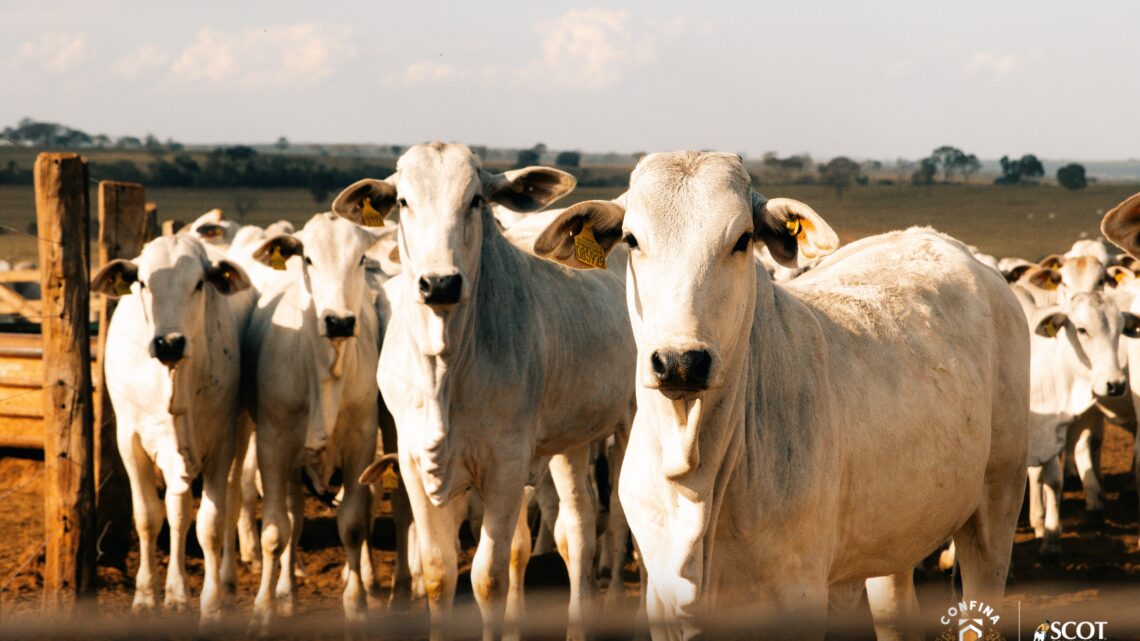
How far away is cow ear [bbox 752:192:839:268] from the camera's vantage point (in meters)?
3.81

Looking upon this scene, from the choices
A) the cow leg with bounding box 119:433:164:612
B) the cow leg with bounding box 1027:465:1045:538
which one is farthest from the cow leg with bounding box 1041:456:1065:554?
the cow leg with bounding box 119:433:164:612

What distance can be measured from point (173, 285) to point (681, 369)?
14.9ft

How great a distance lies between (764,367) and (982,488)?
177cm

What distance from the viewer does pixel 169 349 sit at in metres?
6.96

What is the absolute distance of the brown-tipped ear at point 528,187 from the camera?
6258 millimetres

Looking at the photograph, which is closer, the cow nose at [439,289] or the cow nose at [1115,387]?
the cow nose at [439,289]

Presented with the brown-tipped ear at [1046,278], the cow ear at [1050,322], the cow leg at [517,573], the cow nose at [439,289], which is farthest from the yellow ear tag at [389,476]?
the brown-tipped ear at [1046,278]

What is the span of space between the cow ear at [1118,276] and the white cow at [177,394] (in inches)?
377

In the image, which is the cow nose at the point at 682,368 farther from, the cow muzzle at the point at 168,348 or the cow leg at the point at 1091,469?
the cow leg at the point at 1091,469

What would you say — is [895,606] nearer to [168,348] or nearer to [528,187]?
[528,187]

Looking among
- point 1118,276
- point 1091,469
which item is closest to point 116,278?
point 1091,469

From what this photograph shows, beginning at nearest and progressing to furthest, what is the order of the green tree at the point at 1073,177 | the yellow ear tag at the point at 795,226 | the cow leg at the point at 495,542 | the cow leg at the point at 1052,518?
1. the yellow ear tag at the point at 795,226
2. the cow leg at the point at 495,542
3. the cow leg at the point at 1052,518
4. the green tree at the point at 1073,177

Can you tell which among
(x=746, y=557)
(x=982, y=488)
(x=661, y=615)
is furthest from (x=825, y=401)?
(x=982, y=488)

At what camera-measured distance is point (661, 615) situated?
158 inches
